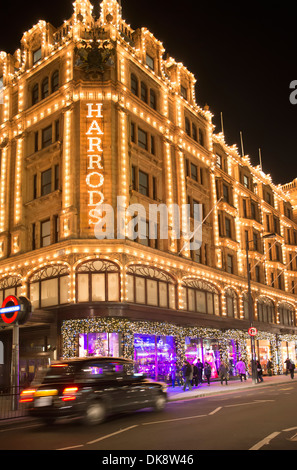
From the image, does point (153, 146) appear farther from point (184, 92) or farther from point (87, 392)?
point (87, 392)

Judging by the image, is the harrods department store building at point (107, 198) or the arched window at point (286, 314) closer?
the harrods department store building at point (107, 198)

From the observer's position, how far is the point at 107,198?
96.5ft

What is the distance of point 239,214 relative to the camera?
46.8 metres

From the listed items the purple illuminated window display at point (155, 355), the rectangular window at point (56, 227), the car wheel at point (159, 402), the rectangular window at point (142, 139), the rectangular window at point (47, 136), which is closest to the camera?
the car wheel at point (159, 402)

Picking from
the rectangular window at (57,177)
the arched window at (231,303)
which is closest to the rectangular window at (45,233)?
the rectangular window at (57,177)

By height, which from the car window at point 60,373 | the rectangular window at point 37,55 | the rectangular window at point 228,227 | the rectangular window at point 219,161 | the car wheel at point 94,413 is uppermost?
the rectangular window at point 37,55

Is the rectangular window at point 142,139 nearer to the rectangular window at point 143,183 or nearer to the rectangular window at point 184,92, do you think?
the rectangular window at point 143,183

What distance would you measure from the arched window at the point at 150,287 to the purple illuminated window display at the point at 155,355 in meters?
2.32

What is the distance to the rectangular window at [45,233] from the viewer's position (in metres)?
31.8

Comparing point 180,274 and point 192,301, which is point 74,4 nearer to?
point 180,274

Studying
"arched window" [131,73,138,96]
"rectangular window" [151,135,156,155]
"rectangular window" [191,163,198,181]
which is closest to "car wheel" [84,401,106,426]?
"rectangular window" [151,135,156,155]

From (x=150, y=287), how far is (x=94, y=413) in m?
17.2

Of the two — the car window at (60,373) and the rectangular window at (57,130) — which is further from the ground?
the rectangular window at (57,130)

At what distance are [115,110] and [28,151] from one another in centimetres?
795
